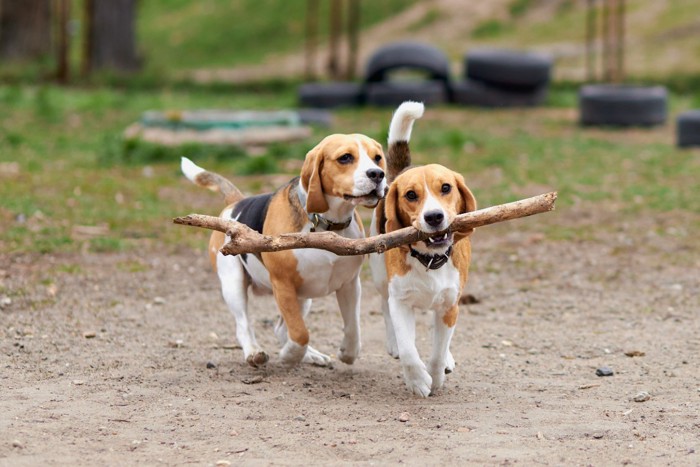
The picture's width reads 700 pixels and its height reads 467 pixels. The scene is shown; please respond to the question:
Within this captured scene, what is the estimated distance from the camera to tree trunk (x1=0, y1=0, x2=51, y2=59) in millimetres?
22828

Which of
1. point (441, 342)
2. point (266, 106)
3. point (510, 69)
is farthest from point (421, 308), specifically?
point (510, 69)

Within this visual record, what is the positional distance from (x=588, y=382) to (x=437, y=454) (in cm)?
152

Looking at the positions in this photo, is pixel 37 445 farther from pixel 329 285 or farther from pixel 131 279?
pixel 131 279

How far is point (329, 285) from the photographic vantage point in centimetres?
575

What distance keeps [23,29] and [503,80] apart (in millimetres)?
10328

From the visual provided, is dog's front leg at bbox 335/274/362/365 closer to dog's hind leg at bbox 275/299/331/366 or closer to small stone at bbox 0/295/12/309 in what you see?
dog's hind leg at bbox 275/299/331/366

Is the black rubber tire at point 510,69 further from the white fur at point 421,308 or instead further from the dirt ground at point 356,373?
the white fur at point 421,308

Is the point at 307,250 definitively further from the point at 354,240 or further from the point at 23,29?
the point at 23,29

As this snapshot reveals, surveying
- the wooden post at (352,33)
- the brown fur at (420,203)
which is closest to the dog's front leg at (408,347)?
the brown fur at (420,203)

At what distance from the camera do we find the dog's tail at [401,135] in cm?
570

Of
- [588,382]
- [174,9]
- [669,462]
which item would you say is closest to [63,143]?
[588,382]

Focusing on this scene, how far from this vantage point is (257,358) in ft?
19.5

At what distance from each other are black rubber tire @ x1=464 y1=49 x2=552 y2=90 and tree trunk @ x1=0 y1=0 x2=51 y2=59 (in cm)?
946

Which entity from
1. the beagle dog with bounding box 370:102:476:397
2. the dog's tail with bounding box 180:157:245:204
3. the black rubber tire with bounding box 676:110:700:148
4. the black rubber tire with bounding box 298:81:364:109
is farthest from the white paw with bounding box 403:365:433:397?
the black rubber tire with bounding box 298:81:364:109
